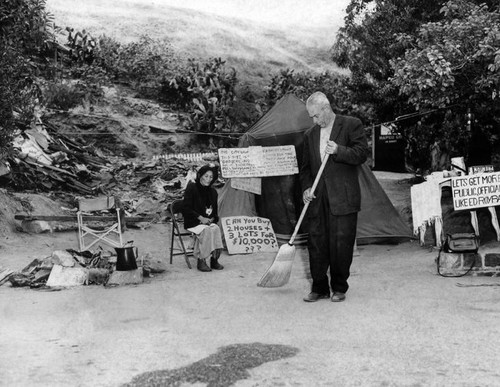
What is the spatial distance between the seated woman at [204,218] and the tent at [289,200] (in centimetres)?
173

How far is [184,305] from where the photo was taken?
5660 millimetres

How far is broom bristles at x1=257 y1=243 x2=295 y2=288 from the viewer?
566cm

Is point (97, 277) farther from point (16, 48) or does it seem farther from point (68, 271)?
point (16, 48)

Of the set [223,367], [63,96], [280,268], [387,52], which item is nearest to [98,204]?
[280,268]

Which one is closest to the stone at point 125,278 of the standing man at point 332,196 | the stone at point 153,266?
the stone at point 153,266

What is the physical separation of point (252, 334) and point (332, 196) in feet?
4.60

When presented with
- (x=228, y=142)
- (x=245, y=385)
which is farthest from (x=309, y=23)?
(x=245, y=385)

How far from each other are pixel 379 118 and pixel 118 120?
815 cm

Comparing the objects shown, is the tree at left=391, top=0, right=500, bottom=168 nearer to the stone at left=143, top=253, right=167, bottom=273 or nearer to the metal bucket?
the stone at left=143, top=253, right=167, bottom=273

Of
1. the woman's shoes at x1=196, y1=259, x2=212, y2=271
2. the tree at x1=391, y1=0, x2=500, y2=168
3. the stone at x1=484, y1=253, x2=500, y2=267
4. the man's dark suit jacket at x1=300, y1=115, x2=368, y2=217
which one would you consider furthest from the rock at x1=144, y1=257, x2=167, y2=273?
the tree at x1=391, y1=0, x2=500, y2=168

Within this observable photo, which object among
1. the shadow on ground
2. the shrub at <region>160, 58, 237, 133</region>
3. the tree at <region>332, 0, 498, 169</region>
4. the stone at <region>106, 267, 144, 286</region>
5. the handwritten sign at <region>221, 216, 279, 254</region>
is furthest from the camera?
the shrub at <region>160, 58, 237, 133</region>

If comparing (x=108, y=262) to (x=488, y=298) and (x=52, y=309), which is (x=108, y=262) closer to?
(x=52, y=309)

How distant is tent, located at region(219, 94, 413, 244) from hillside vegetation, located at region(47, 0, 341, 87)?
1820cm

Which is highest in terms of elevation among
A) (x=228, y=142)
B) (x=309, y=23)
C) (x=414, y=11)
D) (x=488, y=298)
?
(x=309, y=23)
